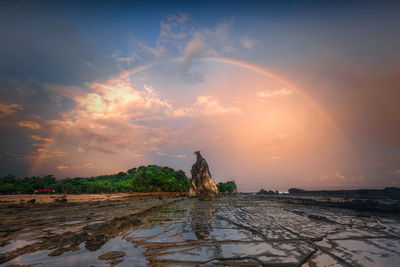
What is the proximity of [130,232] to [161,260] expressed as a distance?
4.77 m

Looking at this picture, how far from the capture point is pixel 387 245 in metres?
7.10

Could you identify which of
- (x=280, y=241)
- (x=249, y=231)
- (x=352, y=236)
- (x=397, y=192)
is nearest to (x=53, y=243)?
(x=249, y=231)

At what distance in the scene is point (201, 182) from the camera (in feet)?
187

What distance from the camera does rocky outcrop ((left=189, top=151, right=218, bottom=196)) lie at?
56.2 m

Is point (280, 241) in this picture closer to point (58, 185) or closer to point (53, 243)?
point (53, 243)

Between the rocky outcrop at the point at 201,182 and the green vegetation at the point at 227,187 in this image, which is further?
the green vegetation at the point at 227,187

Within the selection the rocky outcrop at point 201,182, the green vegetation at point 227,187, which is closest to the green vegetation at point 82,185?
the rocky outcrop at point 201,182

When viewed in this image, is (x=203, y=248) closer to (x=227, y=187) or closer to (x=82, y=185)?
(x=82, y=185)

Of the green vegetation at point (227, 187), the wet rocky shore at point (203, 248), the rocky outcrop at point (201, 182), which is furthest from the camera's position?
the green vegetation at point (227, 187)

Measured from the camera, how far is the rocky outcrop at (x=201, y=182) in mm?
56188

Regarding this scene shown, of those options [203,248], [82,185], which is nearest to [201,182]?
[82,185]

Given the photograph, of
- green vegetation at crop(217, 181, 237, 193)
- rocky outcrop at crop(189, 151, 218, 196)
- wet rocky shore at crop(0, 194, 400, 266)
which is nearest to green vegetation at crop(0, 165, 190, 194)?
rocky outcrop at crop(189, 151, 218, 196)

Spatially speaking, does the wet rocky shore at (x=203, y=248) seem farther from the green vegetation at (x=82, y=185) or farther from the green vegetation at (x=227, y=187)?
the green vegetation at (x=227, y=187)

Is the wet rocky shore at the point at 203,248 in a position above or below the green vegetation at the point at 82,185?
above
